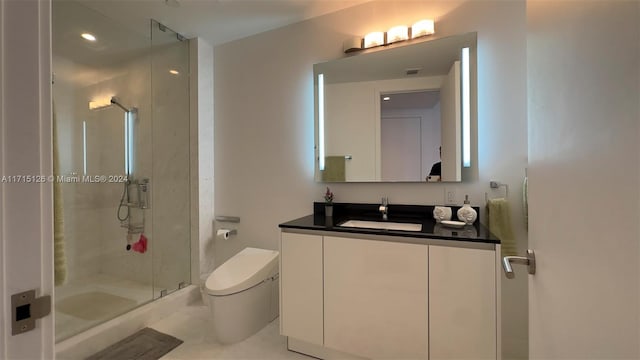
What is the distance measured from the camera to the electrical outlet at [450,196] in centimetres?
187

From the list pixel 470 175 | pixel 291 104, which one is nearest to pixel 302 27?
pixel 291 104

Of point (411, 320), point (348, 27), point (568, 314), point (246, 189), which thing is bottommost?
point (411, 320)

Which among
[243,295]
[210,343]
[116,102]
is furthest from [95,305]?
[116,102]

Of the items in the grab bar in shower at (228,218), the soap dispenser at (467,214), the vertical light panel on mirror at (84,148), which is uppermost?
the vertical light panel on mirror at (84,148)

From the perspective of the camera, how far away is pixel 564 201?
24.8 inches

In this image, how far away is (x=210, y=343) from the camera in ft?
6.24

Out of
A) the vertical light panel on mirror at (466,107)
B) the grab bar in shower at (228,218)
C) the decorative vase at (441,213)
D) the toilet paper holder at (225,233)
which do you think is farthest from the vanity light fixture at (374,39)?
the toilet paper holder at (225,233)

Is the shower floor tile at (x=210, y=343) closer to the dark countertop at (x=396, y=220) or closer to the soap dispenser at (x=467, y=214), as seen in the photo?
the dark countertop at (x=396, y=220)

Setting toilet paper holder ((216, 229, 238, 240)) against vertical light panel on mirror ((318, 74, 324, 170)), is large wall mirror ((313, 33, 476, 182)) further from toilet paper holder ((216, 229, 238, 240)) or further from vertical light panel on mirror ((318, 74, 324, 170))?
toilet paper holder ((216, 229, 238, 240))

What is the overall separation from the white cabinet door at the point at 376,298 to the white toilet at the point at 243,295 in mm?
576

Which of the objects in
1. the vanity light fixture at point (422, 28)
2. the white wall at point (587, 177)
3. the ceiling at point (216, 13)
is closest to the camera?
the white wall at point (587, 177)

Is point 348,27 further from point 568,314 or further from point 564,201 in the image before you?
point 568,314

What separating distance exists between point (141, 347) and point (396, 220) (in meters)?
1.91

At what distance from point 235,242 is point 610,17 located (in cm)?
265
